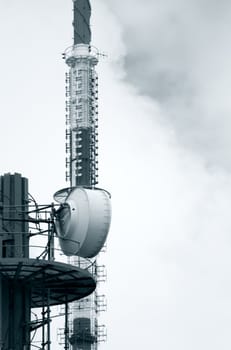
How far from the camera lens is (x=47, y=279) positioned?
2825 inches

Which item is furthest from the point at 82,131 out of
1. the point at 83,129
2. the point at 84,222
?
the point at 84,222

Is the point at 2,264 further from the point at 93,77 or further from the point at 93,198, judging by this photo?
the point at 93,77

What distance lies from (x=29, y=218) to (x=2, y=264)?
530 centimetres

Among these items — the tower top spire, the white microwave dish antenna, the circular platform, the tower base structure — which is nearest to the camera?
the circular platform

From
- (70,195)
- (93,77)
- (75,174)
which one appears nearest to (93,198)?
(70,195)

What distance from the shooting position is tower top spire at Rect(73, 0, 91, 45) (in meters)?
138

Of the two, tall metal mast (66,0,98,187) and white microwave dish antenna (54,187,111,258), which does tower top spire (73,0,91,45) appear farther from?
white microwave dish antenna (54,187,111,258)

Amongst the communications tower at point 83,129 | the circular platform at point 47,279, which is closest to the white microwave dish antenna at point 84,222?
the circular platform at point 47,279

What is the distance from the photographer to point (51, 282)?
2859 inches

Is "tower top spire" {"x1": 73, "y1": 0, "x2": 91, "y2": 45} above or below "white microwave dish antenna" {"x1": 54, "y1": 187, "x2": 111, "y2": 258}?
above

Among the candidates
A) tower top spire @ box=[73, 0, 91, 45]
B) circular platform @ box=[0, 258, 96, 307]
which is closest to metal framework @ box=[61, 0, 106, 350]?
tower top spire @ box=[73, 0, 91, 45]

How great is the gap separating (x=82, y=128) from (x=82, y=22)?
40.1 ft

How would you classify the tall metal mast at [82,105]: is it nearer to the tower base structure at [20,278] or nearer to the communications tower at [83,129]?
the communications tower at [83,129]

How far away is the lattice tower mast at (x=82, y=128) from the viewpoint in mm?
138625
